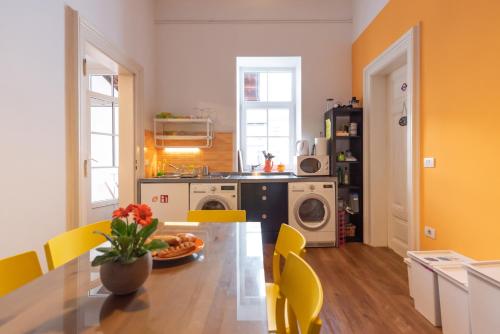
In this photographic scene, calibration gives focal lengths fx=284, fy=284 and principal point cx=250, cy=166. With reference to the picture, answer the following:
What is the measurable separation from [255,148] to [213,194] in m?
1.33

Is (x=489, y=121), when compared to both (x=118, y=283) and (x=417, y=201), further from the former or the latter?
(x=118, y=283)

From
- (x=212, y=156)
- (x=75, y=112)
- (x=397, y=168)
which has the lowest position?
(x=397, y=168)

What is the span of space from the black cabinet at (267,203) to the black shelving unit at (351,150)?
0.76 metres

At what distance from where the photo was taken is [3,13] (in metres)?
1.64

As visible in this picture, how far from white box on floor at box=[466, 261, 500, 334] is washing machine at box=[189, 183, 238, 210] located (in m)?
2.49

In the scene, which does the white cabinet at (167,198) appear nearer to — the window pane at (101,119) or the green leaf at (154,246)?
the window pane at (101,119)

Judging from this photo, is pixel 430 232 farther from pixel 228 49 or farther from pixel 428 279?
pixel 228 49

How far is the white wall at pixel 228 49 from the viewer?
13.9ft

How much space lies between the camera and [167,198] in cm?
358

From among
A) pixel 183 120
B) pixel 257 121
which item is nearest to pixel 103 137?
pixel 183 120

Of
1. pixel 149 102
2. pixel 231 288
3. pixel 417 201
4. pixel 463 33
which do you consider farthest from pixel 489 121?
pixel 149 102

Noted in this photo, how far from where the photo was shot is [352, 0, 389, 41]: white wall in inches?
134

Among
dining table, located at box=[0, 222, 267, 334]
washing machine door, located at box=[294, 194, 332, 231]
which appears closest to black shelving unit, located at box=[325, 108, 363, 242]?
washing machine door, located at box=[294, 194, 332, 231]

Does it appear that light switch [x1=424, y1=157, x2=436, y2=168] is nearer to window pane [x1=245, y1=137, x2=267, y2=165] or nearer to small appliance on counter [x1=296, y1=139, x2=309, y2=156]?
small appliance on counter [x1=296, y1=139, x2=309, y2=156]
